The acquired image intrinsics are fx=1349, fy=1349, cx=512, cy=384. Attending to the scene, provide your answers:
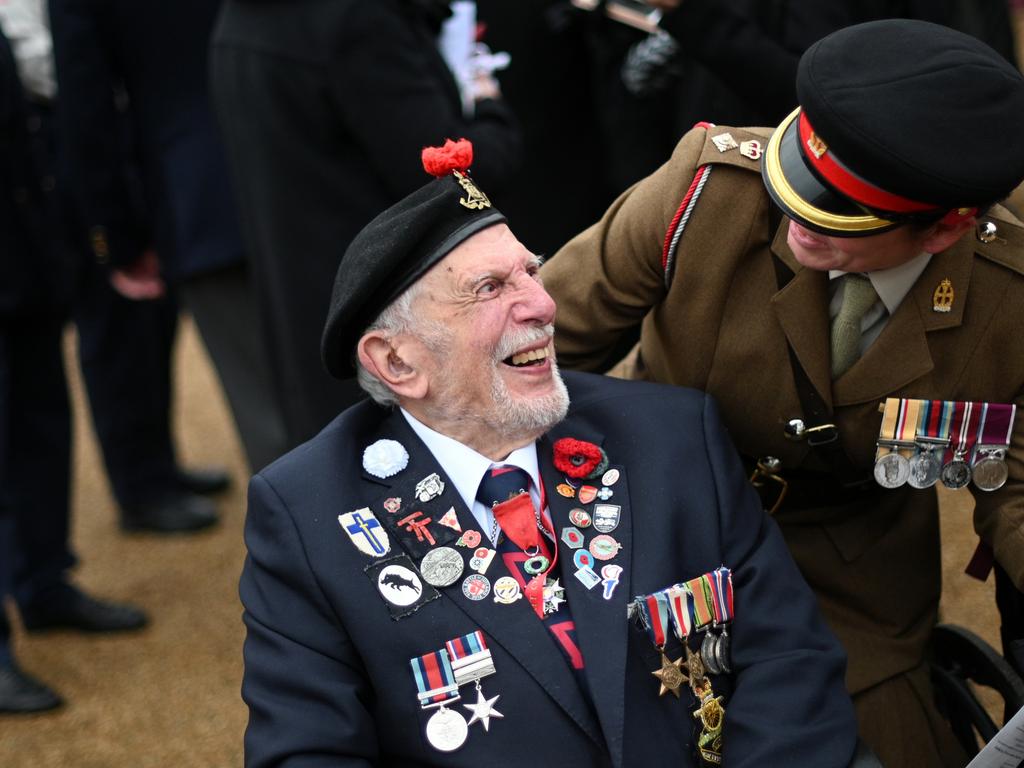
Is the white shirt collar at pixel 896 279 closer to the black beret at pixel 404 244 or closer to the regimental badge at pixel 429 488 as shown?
the black beret at pixel 404 244

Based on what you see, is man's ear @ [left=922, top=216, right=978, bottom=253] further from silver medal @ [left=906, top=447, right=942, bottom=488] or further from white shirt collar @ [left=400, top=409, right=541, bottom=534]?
white shirt collar @ [left=400, top=409, right=541, bottom=534]

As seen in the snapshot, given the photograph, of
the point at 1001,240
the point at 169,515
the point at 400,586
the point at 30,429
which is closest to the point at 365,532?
the point at 400,586

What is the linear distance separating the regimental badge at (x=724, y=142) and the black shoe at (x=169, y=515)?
11.0 ft

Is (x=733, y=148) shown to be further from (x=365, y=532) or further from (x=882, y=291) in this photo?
(x=365, y=532)

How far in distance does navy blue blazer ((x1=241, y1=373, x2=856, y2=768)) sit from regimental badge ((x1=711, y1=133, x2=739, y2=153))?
1.97ft

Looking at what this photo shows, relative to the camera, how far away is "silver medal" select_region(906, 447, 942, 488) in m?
2.63

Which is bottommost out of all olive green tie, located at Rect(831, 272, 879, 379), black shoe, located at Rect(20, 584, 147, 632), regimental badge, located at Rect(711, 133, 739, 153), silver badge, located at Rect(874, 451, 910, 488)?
black shoe, located at Rect(20, 584, 147, 632)

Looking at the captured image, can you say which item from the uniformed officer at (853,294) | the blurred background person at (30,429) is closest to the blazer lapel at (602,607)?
the uniformed officer at (853,294)

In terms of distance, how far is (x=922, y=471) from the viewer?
2.64 m

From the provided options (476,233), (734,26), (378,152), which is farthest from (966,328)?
(378,152)

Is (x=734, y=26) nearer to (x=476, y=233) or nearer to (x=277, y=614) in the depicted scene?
(x=476, y=233)

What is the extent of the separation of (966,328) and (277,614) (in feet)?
4.59

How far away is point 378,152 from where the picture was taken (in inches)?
155

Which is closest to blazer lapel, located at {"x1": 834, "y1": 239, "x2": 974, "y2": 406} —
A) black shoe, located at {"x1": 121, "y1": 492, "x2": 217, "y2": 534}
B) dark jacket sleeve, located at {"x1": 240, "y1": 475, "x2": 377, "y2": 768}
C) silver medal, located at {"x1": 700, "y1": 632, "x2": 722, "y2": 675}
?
silver medal, located at {"x1": 700, "y1": 632, "x2": 722, "y2": 675}
